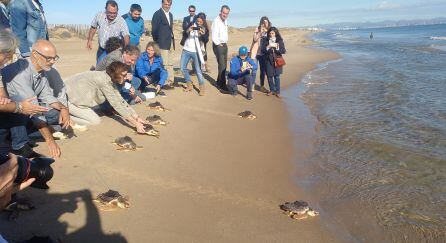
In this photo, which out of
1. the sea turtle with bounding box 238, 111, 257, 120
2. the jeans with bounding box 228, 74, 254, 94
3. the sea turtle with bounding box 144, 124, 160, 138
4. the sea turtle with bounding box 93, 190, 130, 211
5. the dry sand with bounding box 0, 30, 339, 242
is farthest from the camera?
the jeans with bounding box 228, 74, 254, 94

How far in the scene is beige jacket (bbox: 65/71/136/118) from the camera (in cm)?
545

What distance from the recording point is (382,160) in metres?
5.53

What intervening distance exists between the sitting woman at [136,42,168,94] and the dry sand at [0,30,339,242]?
1853 mm

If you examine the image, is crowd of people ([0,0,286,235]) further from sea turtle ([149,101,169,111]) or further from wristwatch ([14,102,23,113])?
sea turtle ([149,101,169,111])

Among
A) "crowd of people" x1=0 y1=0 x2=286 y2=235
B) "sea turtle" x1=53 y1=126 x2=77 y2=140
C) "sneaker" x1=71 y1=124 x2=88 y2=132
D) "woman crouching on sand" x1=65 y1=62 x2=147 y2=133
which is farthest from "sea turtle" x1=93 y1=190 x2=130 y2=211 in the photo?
"sneaker" x1=71 y1=124 x2=88 y2=132

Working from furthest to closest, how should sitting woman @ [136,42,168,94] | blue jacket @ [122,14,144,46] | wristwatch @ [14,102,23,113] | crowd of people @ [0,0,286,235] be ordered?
blue jacket @ [122,14,144,46], sitting woman @ [136,42,168,94], crowd of people @ [0,0,286,235], wristwatch @ [14,102,23,113]

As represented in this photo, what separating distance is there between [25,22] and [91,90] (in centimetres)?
159

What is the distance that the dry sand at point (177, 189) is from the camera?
10.9ft

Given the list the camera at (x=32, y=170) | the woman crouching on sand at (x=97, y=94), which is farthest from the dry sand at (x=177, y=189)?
the camera at (x=32, y=170)

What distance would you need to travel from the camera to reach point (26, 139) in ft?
14.0

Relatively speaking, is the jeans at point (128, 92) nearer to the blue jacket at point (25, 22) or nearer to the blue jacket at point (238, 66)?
the blue jacket at point (25, 22)

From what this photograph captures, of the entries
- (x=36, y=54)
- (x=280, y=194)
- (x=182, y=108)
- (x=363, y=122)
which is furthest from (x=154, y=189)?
(x=363, y=122)

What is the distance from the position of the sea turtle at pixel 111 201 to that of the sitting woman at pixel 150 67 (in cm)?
478

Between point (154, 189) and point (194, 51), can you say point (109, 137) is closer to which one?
point (154, 189)
